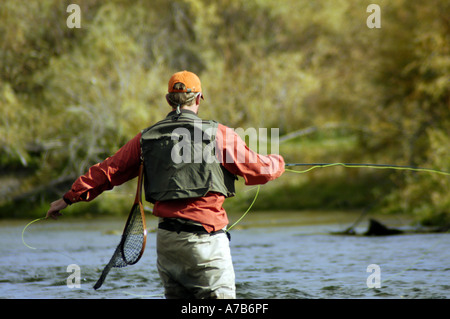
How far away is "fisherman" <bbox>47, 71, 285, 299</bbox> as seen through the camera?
327 centimetres

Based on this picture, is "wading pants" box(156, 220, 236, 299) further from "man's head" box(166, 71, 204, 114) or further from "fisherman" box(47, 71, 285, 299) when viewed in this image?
"man's head" box(166, 71, 204, 114)

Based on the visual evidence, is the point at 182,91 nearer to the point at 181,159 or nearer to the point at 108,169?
the point at 181,159

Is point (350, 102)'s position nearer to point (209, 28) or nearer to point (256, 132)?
point (256, 132)

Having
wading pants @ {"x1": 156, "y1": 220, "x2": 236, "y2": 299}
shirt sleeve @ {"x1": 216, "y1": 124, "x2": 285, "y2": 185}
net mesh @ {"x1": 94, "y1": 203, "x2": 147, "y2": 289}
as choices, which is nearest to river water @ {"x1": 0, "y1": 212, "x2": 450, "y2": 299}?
net mesh @ {"x1": 94, "y1": 203, "x2": 147, "y2": 289}

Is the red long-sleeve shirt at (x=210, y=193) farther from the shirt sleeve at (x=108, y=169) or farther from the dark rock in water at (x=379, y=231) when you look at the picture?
the dark rock in water at (x=379, y=231)

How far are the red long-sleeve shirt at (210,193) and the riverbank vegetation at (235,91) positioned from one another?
818 centimetres

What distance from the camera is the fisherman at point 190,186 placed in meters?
3.27

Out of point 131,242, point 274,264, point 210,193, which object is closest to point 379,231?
point 274,264

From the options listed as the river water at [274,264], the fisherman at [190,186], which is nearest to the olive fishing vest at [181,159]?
the fisherman at [190,186]

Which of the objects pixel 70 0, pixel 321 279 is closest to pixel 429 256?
pixel 321 279

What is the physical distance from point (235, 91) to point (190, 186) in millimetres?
12222

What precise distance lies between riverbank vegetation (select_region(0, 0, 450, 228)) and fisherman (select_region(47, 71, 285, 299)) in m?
8.26

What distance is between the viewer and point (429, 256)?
7480mm

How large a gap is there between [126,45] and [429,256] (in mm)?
9077
